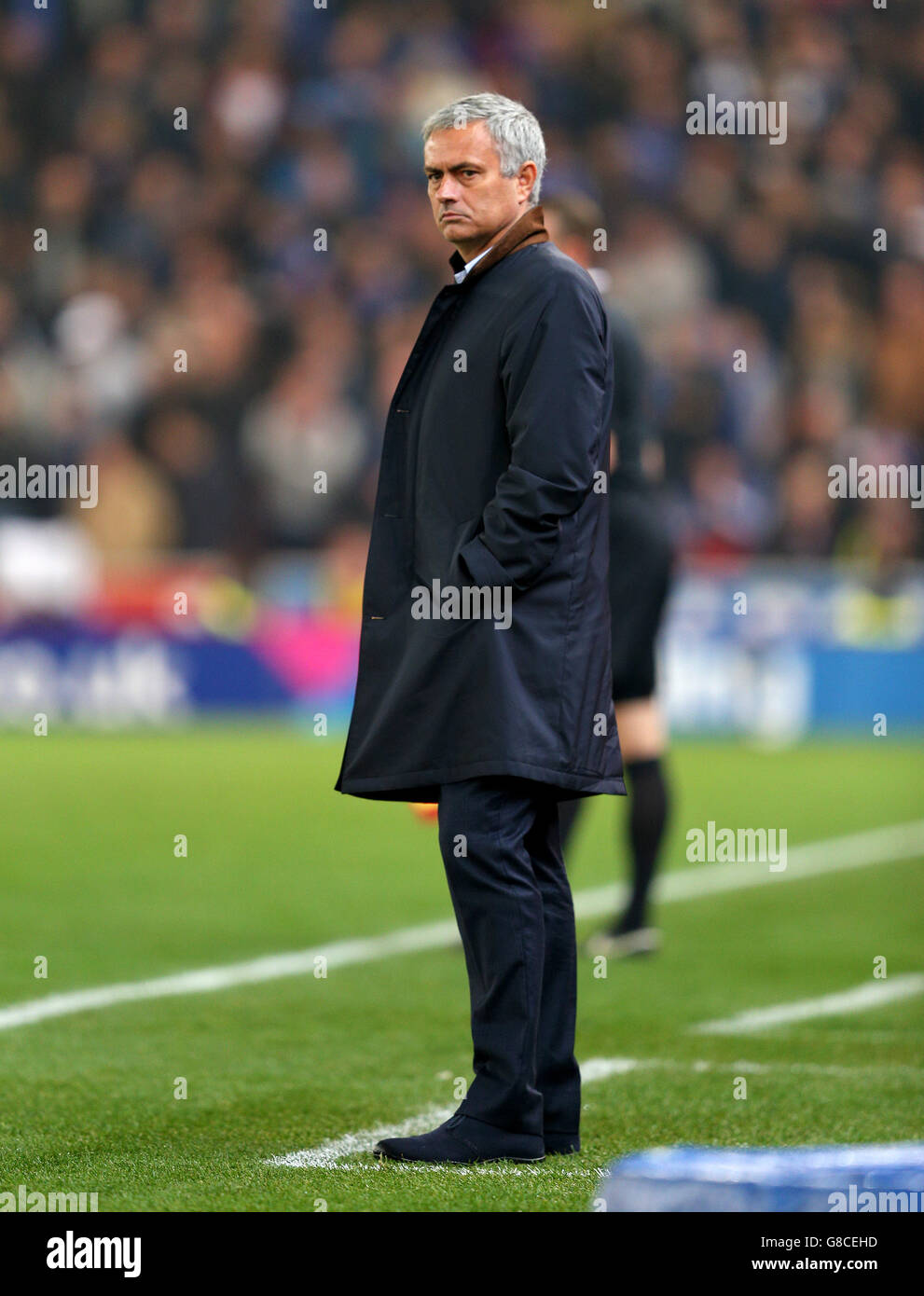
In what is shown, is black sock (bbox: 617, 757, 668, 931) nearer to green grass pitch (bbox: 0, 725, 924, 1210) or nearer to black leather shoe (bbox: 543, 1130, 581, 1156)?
green grass pitch (bbox: 0, 725, 924, 1210)

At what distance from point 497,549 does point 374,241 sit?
1420cm

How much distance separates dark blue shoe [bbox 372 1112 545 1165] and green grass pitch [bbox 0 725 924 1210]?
6 cm

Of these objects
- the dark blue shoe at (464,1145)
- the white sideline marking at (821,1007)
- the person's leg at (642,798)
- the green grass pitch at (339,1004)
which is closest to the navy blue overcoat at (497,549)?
the dark blue shoe at (464,1145)

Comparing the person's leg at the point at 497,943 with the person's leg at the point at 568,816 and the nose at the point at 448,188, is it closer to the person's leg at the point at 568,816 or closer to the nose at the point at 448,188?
the nose at the point at 448,188

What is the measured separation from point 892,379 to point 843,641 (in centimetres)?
356

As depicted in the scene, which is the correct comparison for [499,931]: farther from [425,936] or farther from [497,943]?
[425,936]

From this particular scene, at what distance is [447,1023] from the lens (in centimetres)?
571

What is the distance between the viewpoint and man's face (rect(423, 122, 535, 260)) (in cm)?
412

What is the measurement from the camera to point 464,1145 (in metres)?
4.04

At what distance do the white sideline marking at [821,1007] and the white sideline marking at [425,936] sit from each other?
51.1 inches

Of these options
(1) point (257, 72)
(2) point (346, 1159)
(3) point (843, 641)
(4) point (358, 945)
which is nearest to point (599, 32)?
(1) point (257, 72)

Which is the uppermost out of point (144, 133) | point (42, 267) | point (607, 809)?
point (144, 133)

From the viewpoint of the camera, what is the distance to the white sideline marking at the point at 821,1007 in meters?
5.75
